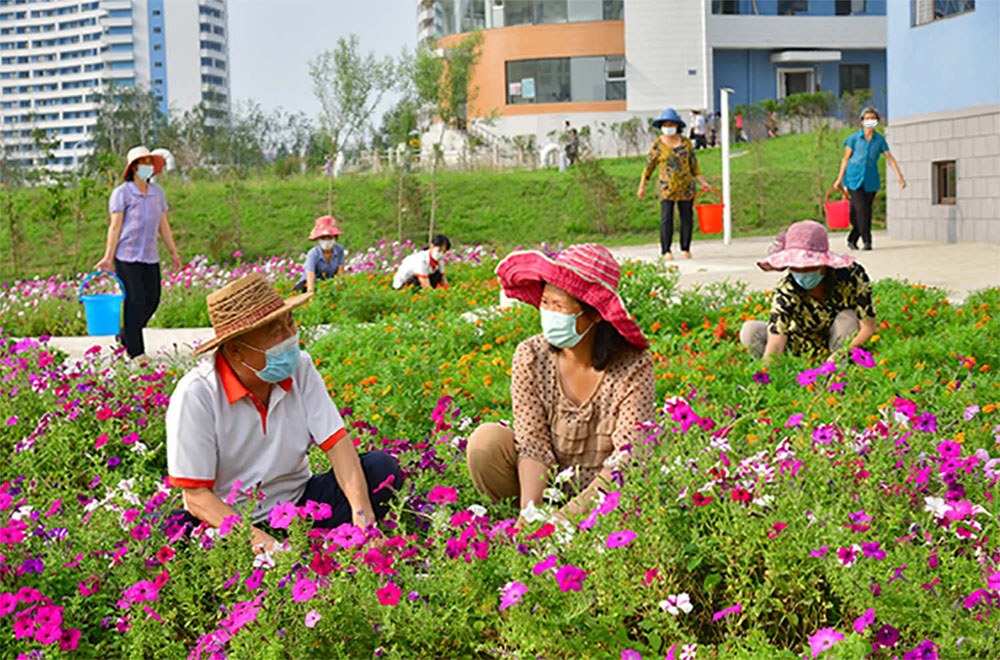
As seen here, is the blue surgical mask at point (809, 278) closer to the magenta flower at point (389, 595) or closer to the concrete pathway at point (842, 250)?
the concrete pathway at point (842, 250)

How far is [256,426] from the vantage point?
439 cm

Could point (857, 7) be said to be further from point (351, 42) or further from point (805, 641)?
point (805, 641)

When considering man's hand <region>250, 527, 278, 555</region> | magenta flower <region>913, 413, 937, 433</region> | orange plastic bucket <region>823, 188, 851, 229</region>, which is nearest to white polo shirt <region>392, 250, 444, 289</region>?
orange plastic bucket <region>823, 188, 851, 229</region>

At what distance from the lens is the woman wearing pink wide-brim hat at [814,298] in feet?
21.1

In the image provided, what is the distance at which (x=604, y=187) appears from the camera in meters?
24.6

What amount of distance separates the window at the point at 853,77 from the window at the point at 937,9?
31222mm

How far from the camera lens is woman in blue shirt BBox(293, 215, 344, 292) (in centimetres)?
1199

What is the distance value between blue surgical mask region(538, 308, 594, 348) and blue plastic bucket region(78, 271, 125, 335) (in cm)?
657

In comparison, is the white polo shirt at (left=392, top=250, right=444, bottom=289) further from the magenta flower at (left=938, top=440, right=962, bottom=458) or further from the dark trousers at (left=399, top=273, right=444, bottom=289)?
the magenta flower at (left=938, top=440, right=962, bottom=458)

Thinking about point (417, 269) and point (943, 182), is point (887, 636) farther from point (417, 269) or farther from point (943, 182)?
point (943, 182)

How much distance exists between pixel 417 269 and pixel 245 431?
7523mm

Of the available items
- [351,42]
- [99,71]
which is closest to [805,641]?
[351,42]

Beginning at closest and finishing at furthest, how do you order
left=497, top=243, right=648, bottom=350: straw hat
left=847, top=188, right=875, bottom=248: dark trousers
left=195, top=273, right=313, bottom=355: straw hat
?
left=195, top=273, right=313, bottom=355: straw hat
left=497, top=243, right=648, bottom=350: straw hat
left=847, top=188, right=875, bottom=248: dark trousers

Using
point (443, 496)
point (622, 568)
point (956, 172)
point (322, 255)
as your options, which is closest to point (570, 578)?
point (622, 568)
